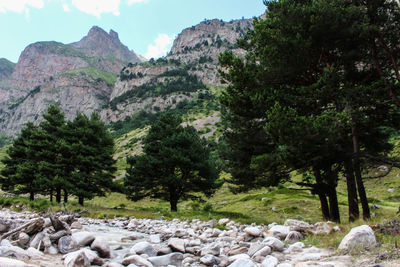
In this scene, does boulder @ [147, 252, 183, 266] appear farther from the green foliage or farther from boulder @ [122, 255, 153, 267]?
the green foliage

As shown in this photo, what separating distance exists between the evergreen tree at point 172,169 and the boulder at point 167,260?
1545 cm

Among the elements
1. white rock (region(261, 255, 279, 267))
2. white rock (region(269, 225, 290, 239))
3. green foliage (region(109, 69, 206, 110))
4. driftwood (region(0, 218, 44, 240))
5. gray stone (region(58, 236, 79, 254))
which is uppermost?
green foliage (region(109, 69, 206, 110))

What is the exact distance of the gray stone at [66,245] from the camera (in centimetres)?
566

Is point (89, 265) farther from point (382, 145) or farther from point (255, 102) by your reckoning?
point (382, 145)

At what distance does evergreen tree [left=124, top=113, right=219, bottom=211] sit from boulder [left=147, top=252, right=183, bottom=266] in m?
15.4

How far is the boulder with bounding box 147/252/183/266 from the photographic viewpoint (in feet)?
16.4

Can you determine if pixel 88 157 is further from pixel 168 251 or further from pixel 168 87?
pixel 168 87

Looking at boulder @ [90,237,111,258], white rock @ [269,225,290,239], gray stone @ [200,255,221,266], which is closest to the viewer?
gray stone @ [200,255,221,266]

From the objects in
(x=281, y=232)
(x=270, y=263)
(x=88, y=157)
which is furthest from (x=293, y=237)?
(x=88, y=157)

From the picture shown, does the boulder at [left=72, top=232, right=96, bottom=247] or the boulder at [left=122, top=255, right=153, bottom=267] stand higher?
the boulder at [left=72, top=232, right=96, bottom=247]

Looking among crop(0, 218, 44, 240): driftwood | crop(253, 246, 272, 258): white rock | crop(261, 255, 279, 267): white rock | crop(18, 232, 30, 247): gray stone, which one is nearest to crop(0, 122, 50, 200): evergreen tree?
crop(0, 218, 44, 240): driftwood

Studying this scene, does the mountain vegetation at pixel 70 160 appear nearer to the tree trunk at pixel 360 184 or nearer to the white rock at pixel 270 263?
the tree trunk at pixel 360 184

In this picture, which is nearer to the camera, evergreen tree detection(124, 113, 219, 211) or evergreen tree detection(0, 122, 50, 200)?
evergreen tree detection(124, 113, 219, 211)

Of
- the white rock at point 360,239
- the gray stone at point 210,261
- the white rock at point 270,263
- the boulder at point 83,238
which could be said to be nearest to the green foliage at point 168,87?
the boulder at point 83,238
